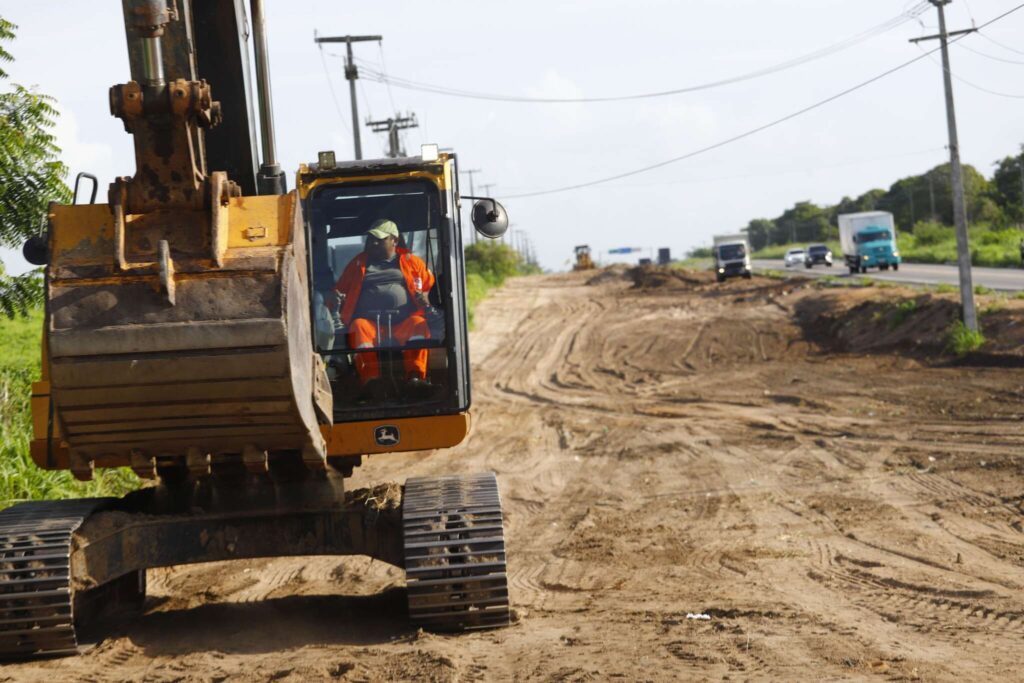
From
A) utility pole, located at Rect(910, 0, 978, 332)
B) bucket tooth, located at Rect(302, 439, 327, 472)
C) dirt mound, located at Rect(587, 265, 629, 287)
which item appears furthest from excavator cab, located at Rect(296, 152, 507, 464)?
dirt mound, located at Rect(587, 265, 629, 287)

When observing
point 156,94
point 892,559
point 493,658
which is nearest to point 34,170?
point 156,94

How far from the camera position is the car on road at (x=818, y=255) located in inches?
2778

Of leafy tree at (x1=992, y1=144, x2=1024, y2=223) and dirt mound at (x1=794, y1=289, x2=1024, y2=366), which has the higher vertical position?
leafy tree at (x1=992, y1=144, x2=1024, y2=223)

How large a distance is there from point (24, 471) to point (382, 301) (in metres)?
5.12

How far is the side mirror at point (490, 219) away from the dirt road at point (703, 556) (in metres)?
2.47

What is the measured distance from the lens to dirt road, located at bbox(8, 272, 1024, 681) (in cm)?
632

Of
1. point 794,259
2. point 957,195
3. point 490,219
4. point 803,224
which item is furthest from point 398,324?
point 803,224

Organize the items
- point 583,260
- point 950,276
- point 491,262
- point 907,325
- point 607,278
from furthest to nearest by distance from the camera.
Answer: point 583,260 < point 491,262 < point 607,278 < point 950,276 < point 907,325

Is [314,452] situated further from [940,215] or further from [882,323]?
[940,215]

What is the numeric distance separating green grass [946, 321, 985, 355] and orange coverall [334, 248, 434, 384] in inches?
677

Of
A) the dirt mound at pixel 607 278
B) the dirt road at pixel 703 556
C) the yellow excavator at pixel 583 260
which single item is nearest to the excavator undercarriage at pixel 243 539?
the dirt road at pixel 703 556

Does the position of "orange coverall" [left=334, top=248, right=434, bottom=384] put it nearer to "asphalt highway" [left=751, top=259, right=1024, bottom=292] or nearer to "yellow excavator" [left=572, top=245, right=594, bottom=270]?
"asphalt highway" [left=751, top=259, right=1024, bottom=292]

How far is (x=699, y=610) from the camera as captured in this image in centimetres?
739

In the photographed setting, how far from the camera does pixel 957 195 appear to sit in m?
23.9
